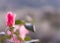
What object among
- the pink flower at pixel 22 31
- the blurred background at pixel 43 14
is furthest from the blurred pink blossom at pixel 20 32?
the blurred background at pixel 43 14

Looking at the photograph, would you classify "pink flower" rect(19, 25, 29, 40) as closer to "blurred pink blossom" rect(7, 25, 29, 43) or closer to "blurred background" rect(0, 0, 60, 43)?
"blurred pink blossom" rect(7, 25, 29, 43)

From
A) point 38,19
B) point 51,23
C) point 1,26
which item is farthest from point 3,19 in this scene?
point 51,23

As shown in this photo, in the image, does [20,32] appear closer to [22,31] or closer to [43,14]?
[22,31]

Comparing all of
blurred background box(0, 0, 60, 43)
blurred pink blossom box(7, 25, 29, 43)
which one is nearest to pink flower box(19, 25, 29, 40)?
blurred pink blossom box(7, 25, 29, 43)

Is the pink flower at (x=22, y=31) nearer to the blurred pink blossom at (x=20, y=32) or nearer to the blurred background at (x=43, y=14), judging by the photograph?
the blurred pink blossom at (x=20, y=32)

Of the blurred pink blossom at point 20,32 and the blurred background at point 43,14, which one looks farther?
the blurred background at point 43,14

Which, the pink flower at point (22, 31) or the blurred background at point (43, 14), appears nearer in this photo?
the pink flower at point (22, 31)

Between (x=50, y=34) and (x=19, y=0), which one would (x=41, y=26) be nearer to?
(x=50, y=34)

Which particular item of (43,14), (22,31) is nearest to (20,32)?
(22,31)
